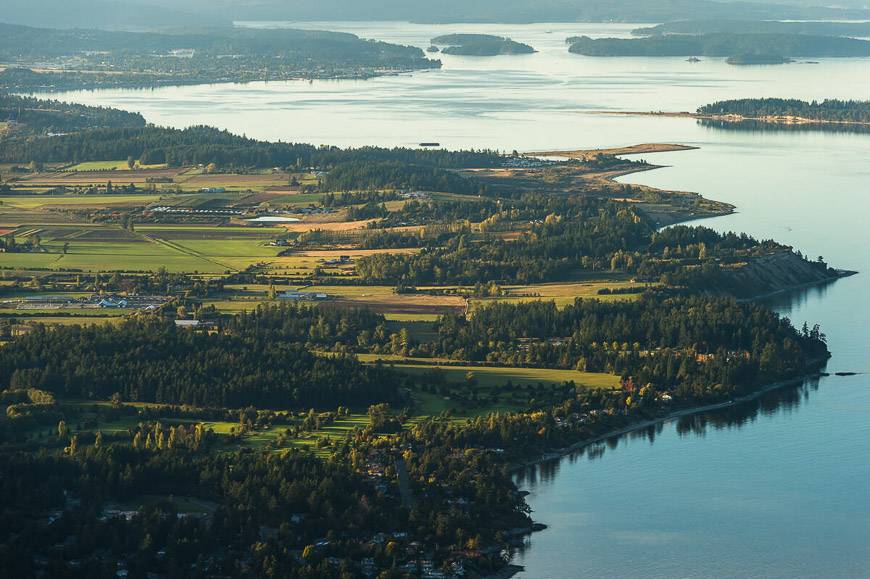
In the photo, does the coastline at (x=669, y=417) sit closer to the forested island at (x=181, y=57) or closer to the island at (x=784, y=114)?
the island at (x=784, y=114)

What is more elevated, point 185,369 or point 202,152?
point 202,152

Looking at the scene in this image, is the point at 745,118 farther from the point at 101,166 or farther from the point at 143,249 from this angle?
the point at 143,249

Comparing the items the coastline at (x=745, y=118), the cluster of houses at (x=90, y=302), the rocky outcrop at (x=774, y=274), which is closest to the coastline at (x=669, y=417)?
the rocky outcrop at (x=774, y=274)

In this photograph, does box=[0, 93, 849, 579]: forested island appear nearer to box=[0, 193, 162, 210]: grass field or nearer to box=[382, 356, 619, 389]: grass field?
box=[382, 356, 619, 389]: grass field

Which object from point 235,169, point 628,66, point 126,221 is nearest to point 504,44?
point 628,66

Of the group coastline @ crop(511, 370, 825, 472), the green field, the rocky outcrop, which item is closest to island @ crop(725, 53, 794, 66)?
the green field

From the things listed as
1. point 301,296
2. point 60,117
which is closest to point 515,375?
point 301,296
